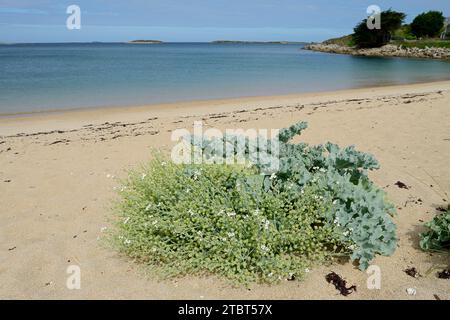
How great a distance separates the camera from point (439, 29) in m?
81.7

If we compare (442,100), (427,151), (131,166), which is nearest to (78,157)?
(131,166)

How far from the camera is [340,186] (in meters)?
3.56

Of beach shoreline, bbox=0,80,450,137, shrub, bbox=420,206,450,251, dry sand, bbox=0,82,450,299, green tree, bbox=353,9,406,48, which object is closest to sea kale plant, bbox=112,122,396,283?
dry sand, bbox=0,82,450,299

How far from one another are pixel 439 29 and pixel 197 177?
94219 mm

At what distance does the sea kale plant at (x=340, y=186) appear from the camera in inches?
133

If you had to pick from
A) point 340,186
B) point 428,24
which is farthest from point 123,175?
point 428,24

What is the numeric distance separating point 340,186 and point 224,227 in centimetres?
114

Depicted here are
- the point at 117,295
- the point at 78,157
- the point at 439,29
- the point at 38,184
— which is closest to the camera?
the point at 117,295

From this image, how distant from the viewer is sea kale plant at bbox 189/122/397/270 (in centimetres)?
338

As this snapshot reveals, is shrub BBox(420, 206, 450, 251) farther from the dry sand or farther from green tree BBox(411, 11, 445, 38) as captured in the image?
green tree BBox(411, 11, 445, 38)

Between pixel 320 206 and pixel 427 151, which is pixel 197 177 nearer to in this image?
pixel 320 206

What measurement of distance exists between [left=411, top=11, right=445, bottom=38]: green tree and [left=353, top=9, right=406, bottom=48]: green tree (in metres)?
8.62
